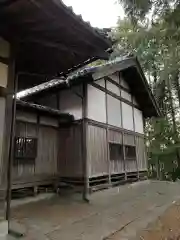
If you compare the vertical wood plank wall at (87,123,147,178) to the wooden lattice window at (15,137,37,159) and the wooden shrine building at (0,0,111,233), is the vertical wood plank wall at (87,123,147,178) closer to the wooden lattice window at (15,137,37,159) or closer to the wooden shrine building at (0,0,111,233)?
the wooden lattice window at (15,137,37,159)

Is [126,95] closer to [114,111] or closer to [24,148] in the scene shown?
[114,111]

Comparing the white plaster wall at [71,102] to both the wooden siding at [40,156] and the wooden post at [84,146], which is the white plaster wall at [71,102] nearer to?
the wooden post at [84,146]

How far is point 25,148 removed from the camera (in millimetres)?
8344

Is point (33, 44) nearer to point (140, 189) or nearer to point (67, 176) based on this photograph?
point (67, 176)

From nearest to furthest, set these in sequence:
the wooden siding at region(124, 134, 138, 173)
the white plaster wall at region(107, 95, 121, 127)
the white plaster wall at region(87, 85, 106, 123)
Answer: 1. the white plaster wall at region(87, 85, 106, 123)
2. the white plaster wall at region(107, 95, 121, 127)
3. the wooden siding at region(124, 134, 138, 173)

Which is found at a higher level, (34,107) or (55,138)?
(34,107)

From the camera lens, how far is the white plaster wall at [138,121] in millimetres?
13881

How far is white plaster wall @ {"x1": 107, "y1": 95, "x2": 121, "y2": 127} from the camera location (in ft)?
36.7

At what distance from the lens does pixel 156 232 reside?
532 centimetres

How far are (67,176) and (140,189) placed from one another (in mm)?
3586

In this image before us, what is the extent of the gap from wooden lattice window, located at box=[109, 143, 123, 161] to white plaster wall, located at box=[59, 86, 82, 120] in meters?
2.20

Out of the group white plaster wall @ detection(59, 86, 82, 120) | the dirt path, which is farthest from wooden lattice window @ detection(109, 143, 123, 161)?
the dirt path

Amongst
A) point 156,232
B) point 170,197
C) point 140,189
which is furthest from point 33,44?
point 140,189

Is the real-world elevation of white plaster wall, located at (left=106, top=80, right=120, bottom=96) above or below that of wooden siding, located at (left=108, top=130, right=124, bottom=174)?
above
